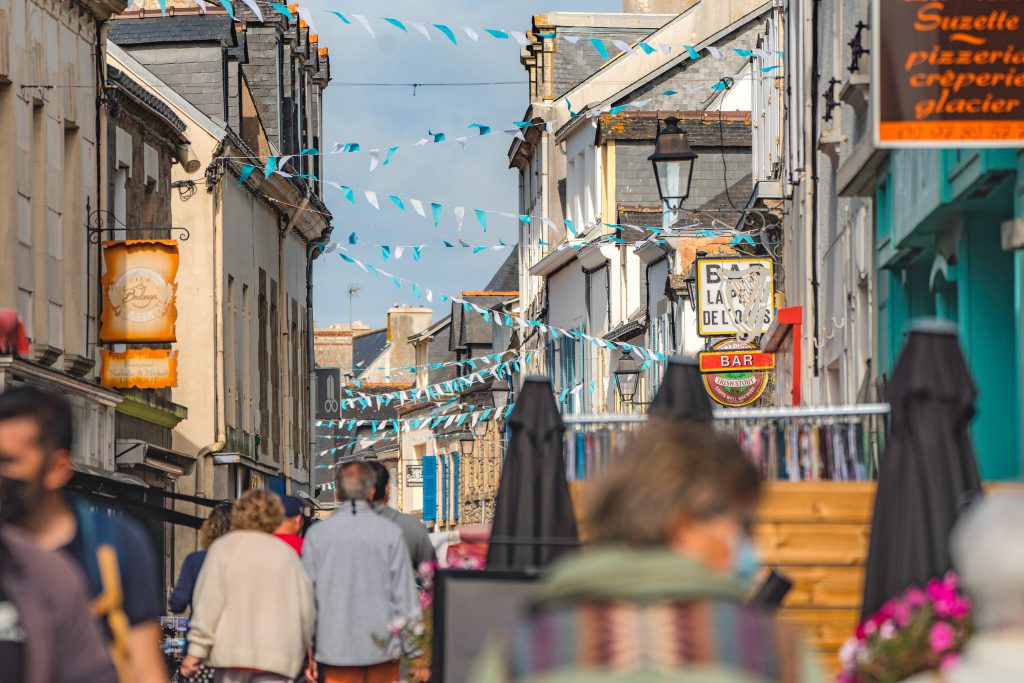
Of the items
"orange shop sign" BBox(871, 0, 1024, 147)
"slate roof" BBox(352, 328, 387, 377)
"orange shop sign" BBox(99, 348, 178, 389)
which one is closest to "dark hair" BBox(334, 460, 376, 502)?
"orange shop sign" BBox(871, 0, 1024, 147)

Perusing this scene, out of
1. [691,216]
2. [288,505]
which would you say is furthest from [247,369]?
[288,505]

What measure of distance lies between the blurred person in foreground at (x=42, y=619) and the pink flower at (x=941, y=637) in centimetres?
263

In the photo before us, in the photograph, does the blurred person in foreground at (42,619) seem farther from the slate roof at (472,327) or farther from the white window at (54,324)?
the slate roof at (472,327)

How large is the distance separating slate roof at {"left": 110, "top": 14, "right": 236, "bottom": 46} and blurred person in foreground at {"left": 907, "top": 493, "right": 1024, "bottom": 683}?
97.8 ft

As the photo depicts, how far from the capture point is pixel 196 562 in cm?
1099

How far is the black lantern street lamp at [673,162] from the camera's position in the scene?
19906 mm

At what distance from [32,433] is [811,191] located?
49.5 feet

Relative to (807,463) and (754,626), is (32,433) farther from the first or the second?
(807,463)

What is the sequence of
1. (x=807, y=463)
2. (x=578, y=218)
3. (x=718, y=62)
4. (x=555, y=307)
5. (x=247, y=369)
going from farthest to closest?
(x=555, y=307)
(x=578, y=218)
(x=718, y=62)
(x=247, y=369)
(x=807, y=463)

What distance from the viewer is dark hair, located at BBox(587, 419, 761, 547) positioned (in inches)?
122

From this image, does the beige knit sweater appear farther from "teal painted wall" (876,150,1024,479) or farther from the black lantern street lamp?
the black lantern street lamp

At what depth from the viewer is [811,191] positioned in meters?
19.5

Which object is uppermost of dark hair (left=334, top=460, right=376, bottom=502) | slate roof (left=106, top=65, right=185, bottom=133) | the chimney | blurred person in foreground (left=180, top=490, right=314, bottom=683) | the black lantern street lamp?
the chimney

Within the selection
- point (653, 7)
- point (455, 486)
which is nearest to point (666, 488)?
point (653, 7)
